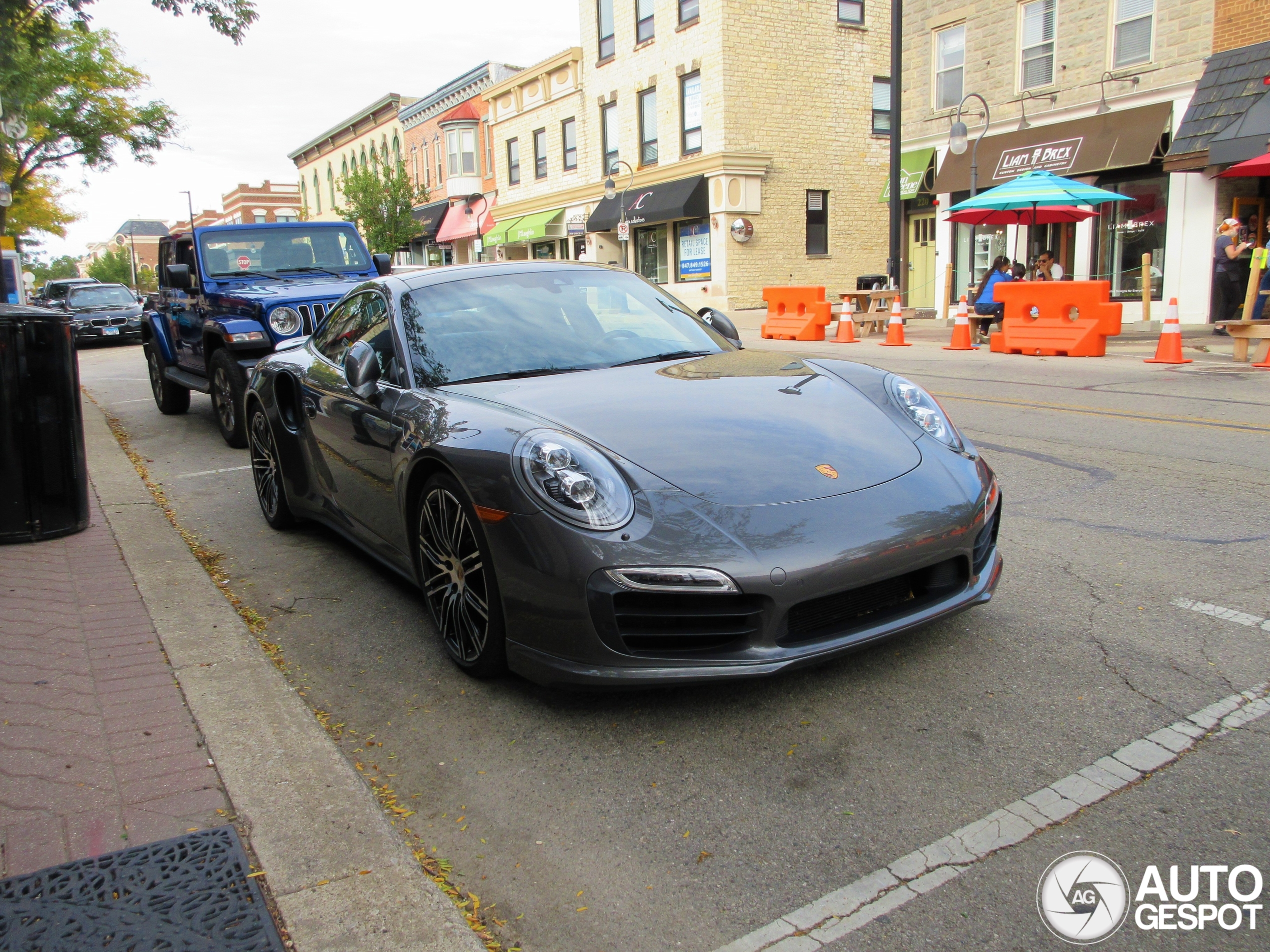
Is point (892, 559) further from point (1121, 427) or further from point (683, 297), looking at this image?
point (683, 297)

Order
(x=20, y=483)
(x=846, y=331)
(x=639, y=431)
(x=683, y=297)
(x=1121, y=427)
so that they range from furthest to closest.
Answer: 1. (x=683, y=297)
2. (x=846, y=331)
3. (x=1121, y=427)
4. (x=20, y=483)
5. (x=639, y=431)

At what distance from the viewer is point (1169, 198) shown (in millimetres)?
18281

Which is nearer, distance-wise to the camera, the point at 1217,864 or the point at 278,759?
the point at 1217,864

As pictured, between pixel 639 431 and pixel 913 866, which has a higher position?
pixel 639 431

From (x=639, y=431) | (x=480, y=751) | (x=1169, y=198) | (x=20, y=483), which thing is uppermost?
(x=1169, y=198)

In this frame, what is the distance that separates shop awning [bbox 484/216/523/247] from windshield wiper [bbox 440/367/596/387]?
37.0 m

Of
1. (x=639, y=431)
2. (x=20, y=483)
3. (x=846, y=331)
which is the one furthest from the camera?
(x=846, y=331)

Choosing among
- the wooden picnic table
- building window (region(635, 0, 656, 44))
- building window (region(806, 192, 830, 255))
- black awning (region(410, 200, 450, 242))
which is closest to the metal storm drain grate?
the wooden picnic table

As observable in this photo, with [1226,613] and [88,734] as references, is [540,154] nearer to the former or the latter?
[1226,613]

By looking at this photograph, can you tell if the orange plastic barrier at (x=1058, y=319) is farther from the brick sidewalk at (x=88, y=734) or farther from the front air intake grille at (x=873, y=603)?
the brick sidewalk at (x=88, y=734)

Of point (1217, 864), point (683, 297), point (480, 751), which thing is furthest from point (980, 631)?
point (683, 297)

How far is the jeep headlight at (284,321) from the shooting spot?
28.2 feet

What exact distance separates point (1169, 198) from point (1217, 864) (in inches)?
747

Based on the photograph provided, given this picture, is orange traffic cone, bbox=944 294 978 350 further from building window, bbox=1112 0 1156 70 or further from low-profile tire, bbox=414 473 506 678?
low-profile tire, bbox=414 473 506 678
